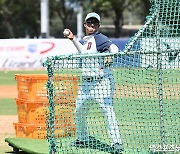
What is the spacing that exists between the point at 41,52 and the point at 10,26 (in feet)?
140

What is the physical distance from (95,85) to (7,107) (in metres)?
7.47

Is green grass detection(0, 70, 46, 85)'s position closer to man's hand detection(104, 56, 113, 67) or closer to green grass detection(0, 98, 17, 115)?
green grass detection(0, 98, 17, 115)

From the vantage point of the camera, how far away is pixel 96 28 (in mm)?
9156

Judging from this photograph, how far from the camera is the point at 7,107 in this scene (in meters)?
15.9

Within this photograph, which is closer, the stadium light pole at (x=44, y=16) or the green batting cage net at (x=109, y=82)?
the green batting cage net at (x=109, y=82)

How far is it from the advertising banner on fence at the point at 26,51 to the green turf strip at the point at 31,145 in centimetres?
1745

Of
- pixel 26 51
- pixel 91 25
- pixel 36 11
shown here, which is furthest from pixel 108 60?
pixel 36 11

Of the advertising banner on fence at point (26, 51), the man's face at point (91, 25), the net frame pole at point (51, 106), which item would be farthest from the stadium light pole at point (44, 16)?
the net frame pole at point (51, 106)

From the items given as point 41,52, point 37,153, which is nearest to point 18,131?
point 37,153

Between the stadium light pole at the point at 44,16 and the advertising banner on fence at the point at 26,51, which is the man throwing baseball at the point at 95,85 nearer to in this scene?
the advertising banner on fence at the point at 26,51

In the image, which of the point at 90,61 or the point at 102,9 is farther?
the point at 102,9

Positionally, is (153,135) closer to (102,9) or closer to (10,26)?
(102,9)

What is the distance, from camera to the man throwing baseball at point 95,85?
8680 millimetres

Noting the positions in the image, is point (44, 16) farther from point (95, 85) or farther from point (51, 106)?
point (51, 106)
